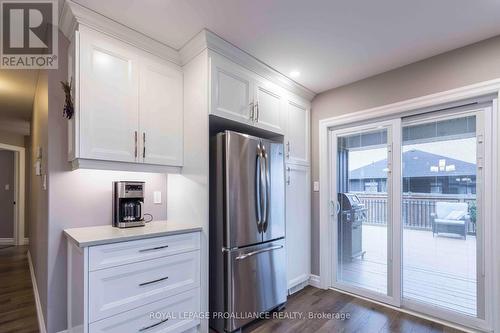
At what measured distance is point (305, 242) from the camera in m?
3.21

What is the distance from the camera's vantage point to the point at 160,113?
227cm

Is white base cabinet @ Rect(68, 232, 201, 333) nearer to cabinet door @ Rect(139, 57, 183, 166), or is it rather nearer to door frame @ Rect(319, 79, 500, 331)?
cabinet door @ Rect(139, 57, 183, 166)

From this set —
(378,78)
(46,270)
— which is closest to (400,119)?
(378,78)

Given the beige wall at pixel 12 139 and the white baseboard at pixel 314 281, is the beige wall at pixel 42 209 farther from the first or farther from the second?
the beige wall at pixel 12 139

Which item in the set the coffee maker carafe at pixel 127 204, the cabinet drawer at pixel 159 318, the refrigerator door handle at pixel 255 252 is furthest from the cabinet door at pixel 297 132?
the cabinet drawer at pixel 159 318

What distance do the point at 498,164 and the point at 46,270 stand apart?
3.77 m

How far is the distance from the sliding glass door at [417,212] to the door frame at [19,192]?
650 cm

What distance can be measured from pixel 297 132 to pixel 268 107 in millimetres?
601

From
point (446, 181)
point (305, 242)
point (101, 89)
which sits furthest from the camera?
point (305, 242)

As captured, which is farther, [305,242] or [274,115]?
[305,242]

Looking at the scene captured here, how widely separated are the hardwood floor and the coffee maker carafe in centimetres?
140

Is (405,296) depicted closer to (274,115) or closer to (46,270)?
(274,115)

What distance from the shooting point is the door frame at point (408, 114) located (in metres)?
2.13

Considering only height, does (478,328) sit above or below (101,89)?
below
